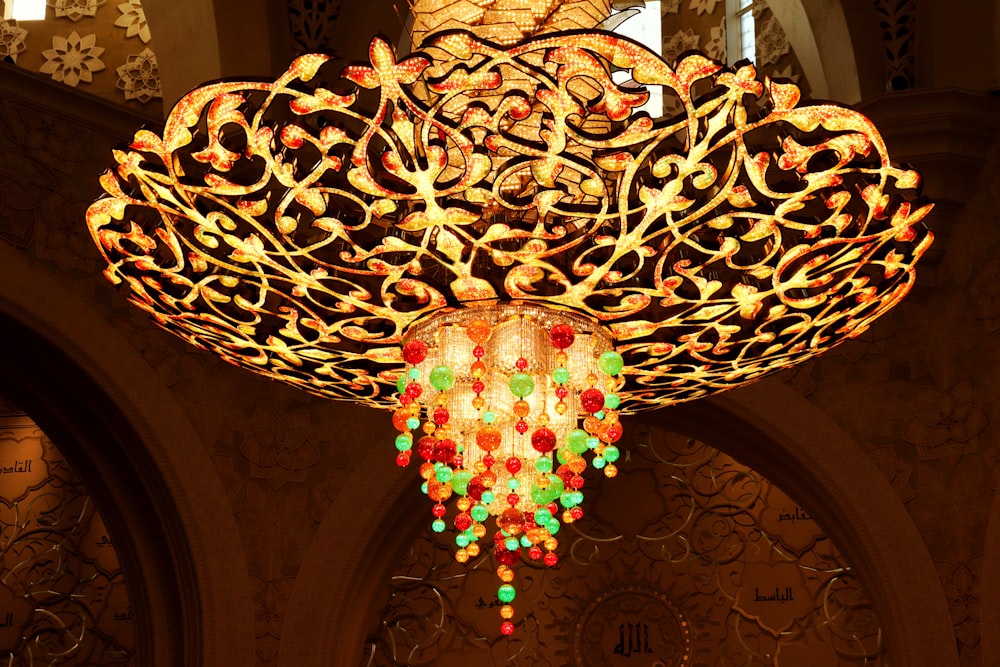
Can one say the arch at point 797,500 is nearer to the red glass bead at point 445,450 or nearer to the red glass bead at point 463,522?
the red glass bead at point 463,522

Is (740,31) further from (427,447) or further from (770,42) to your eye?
(427,447)

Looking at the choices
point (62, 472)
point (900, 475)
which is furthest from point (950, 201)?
point (62, 472)

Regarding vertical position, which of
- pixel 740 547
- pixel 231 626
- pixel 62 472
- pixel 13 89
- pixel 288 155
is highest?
pixel 13 89

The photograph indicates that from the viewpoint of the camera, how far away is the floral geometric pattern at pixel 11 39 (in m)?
7.19

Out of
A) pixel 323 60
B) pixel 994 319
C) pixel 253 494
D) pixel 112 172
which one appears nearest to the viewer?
pixel 323 60

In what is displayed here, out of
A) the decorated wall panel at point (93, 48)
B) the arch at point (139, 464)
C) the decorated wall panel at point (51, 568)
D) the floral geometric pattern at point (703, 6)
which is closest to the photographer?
the arch at point (139, 464)

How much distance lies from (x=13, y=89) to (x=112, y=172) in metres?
2.85

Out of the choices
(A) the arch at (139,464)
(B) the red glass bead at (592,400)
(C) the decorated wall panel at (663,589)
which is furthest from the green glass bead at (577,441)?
(C) the decorated wall panel at (663,589)

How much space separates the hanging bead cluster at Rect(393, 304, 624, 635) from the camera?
11.1 feet

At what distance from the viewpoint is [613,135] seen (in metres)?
3.01

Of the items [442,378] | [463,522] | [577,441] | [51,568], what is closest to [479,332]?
[442,378]

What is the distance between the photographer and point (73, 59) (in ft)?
23.5

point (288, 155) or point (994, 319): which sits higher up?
point (994, 319)

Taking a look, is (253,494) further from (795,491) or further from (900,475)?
(900,475)
